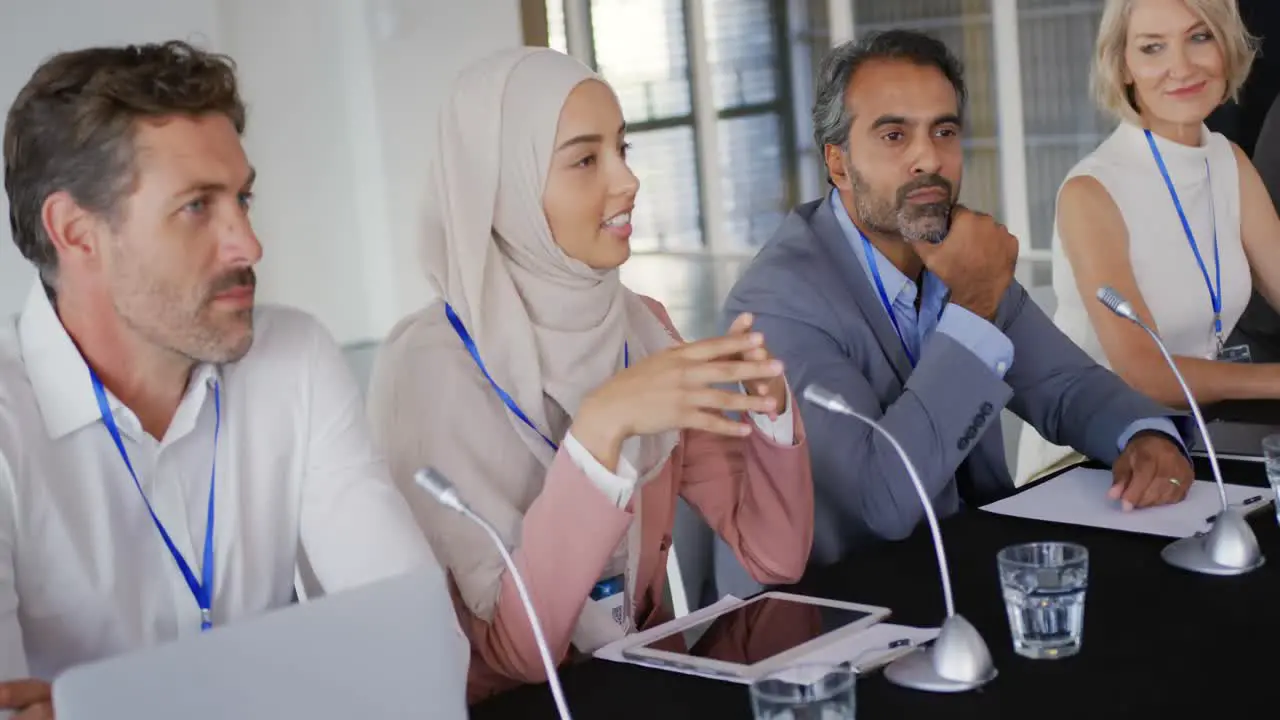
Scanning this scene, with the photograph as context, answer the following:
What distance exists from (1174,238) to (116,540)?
2.32 metres

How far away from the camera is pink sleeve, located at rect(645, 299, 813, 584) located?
1988mm

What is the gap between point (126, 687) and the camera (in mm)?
1011

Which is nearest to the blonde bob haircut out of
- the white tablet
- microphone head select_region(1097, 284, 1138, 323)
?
microphone head select_region(1097, 284, 1138, 323)

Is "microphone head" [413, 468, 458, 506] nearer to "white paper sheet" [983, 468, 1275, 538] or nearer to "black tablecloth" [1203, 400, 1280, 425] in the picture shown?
"white paper sheet" [983, 468, 1275, 538]

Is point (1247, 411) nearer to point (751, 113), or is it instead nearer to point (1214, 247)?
point (1214, 247)

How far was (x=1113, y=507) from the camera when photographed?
1994 mm

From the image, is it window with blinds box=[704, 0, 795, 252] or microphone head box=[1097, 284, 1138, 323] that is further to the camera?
window with blinds box=[704, 0, 795, 252]

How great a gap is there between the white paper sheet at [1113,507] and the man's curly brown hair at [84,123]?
1.17 meters

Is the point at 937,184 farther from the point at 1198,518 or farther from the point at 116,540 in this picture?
the point at 116,540

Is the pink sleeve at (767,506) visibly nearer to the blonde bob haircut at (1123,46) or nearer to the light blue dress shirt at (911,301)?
the light blue dress shirt at (911,301)

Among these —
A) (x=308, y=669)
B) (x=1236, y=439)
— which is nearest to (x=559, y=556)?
(x=308, y=669)

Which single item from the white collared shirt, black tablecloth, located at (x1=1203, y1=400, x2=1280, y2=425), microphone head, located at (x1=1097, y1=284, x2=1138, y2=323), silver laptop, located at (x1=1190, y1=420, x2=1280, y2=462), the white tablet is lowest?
black tablecloth, located at (x1=1203, y1=400, x2=1280, y2=425)

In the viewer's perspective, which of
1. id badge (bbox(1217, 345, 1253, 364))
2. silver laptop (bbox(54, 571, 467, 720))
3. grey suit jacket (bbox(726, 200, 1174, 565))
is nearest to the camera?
silver laptop (bbox(54, 571, 467, 720))

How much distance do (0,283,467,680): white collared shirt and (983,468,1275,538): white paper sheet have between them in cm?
83
